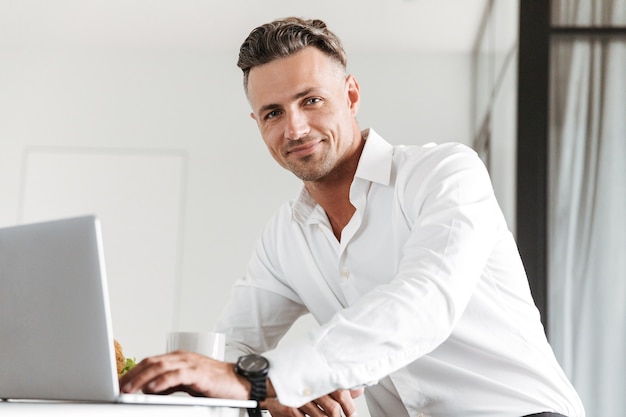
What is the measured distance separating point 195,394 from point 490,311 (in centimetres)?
64

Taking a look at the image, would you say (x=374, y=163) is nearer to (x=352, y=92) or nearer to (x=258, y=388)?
(x=352, y=92)

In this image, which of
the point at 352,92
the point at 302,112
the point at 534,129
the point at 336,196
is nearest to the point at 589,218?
the point at 534,129

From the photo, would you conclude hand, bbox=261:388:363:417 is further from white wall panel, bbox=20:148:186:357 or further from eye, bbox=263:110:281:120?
white wall panel, bbox=20:148:186:357

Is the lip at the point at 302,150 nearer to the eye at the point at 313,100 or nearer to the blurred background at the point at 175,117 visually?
the eye at the point at 313,100

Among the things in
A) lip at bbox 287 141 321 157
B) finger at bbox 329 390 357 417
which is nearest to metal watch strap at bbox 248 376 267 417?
finger at bbox 329 390 357 417

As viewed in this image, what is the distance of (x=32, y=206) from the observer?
5770mm

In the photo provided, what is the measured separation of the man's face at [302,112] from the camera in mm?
1744

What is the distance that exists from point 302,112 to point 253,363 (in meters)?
0.79

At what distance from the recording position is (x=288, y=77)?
1.75 m

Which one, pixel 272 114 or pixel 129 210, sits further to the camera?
pixel 129 210

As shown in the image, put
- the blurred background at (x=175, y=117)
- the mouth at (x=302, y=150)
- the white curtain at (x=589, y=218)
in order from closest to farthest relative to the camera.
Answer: the mouth at (x=302, y=150)
the white curtain at (x=589, y=218)
the blurred background at (x=175, y=117)

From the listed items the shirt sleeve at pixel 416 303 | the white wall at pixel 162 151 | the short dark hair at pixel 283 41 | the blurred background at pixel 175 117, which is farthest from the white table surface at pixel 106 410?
the white wall at pixel 162 151

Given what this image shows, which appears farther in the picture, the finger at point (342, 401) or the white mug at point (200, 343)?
the finger at point (342, 401)

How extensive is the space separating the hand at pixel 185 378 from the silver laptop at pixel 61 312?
4 centimetres
